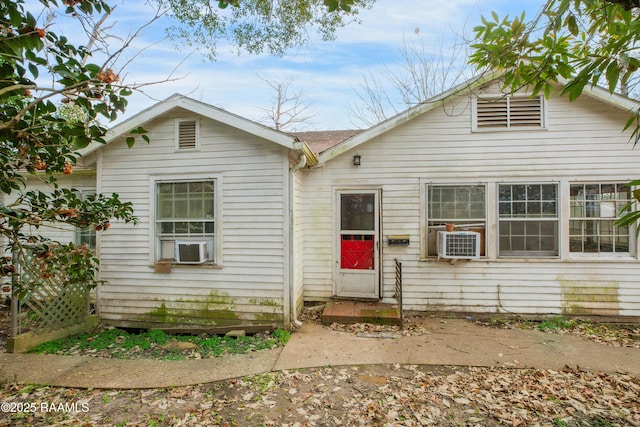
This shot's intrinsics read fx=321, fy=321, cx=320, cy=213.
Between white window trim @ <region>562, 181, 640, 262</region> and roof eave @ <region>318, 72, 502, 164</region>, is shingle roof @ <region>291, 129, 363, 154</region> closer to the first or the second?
roof eave @ <region>318, 72, 502, 164</region>

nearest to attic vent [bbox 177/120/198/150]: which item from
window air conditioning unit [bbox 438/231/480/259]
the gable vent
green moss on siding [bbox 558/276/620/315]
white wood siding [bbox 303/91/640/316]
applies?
the gable vent

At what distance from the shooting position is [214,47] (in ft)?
20.0

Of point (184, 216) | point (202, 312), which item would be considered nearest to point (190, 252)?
point (184, 216)

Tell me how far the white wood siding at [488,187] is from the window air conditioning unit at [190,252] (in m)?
1.92

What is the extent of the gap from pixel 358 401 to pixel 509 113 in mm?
5397

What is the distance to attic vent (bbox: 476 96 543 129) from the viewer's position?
5.73 m

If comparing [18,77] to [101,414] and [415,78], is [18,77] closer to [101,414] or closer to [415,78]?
[101,414]

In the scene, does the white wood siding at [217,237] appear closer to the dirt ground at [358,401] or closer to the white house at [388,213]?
the white house at [388,213]

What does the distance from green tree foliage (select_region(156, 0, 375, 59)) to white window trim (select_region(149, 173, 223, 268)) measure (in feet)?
8.01

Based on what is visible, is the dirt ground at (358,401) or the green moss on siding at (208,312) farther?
the green moss on siding at (208,312)

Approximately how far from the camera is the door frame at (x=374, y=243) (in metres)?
6.08

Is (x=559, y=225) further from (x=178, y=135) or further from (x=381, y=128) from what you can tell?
(x=178, y=135)

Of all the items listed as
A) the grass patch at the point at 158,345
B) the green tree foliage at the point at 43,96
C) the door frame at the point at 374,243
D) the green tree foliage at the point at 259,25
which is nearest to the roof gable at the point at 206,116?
the green tree foliage at the point at 259,25

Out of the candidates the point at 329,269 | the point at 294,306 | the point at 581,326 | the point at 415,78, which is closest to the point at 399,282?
the point at 329,269
